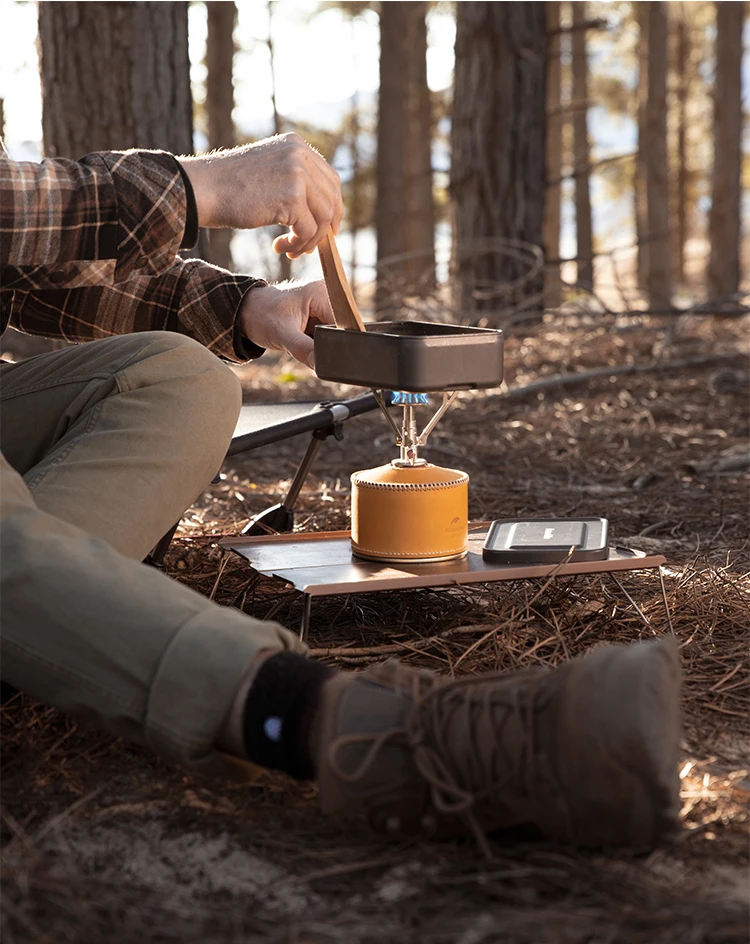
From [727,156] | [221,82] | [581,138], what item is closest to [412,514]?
[727,156]

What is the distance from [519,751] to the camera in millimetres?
1401

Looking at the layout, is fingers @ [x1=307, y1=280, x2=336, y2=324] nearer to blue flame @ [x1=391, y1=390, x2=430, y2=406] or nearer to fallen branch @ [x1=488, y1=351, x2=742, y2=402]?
blue flame @ [x1=391, y1=390, x2=430, y2=406]

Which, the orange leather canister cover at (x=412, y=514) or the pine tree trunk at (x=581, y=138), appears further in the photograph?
the pine tree trunk at (x=581, y=138)

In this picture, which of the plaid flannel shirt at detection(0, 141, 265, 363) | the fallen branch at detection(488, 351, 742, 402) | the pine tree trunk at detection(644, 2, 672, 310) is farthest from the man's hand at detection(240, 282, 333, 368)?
the pine tree trunk at detection(644, 2, 672, 310)

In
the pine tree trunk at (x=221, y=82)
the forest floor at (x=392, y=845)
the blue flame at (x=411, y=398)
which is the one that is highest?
the pine tree trunk at (x=221, y=82)

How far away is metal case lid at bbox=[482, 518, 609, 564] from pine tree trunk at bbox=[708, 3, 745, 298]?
870 cm

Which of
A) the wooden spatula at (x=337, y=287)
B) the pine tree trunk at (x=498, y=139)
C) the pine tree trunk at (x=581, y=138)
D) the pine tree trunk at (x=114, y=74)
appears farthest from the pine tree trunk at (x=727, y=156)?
the wooden spatula at (x=337, y=287)

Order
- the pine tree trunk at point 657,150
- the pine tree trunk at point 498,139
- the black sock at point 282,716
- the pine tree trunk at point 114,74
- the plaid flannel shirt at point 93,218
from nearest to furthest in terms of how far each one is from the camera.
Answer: the black sock at point 282,716
the plaid flannel shirt at point 93,218
the pine tree trunk at point 114,74
the pine tree trunk at point 498,139
the pine tree trunk at point 657,150

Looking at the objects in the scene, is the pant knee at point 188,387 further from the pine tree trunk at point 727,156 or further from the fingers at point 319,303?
the pine tree trunk at point 727,156

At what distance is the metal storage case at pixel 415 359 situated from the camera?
6.35 feet

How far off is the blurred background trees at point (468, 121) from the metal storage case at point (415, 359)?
2.38 meters

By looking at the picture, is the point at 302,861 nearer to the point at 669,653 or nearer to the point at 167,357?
the point at 669,653

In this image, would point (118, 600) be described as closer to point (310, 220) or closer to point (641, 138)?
point (310, 220)

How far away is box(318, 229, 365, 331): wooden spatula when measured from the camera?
220 cm
